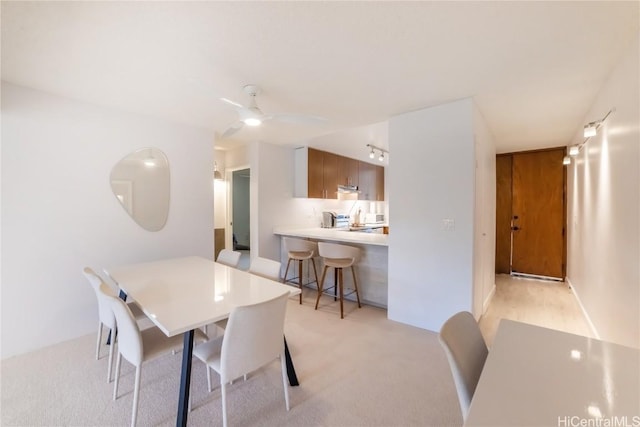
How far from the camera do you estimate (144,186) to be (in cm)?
302

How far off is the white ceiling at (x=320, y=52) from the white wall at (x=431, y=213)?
25 centimetres

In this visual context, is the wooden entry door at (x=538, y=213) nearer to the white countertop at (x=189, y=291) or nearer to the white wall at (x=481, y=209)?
the white wall at (x=481, y=209)

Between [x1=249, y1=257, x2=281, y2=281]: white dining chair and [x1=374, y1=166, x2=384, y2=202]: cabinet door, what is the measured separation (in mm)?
4911

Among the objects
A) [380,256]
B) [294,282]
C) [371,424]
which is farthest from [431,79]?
[294,282]

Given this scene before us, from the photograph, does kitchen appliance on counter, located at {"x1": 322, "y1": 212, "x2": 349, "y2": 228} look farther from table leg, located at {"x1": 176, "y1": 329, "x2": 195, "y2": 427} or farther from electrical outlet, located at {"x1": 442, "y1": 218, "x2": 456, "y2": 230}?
table leg, located at {"x1": 176, "y1": 329, "x2": 195, "y2": 427}

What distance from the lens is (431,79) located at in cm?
213

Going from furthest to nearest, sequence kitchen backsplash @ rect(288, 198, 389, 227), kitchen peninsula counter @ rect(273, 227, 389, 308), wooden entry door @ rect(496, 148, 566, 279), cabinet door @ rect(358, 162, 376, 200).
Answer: cabinet door @ rect(358, 162, 376, 200), kitchen backsplash @ rect(288, 198, 389, 227), wooden entry door @ rect(496, 148, 566, 279), kitchen peninsula counter @ rect(273, 227, 389, 308)

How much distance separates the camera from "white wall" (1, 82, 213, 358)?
89.4 inches

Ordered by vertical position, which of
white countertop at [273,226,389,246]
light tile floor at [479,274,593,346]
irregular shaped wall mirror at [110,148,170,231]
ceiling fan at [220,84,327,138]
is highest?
ceiling fan at [220,84,327,138]

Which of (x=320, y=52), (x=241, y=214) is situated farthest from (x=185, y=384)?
(x=241, y=214)

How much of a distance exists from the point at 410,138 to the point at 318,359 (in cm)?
232

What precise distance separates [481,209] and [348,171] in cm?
304

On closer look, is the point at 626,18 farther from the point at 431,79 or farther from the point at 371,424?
the point at 371,424

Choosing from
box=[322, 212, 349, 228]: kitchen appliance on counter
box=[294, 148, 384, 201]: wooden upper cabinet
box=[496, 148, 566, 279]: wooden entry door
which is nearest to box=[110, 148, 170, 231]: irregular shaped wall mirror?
box=[294, 148, 384, 201]: wooden upper cabinet
